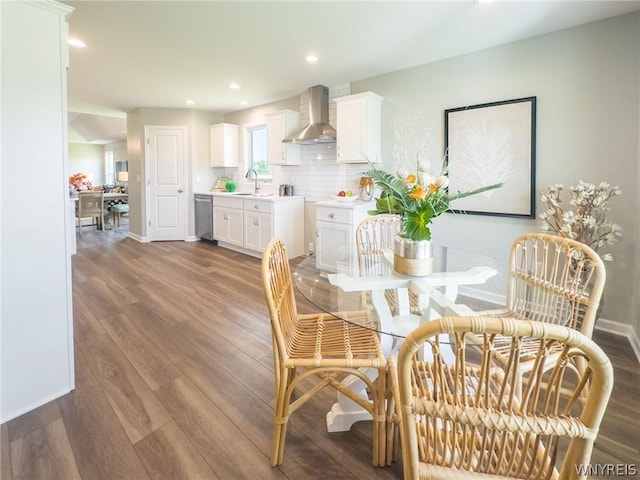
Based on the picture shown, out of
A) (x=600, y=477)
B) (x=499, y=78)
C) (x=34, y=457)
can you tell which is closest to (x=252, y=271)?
(x=34, y=457)

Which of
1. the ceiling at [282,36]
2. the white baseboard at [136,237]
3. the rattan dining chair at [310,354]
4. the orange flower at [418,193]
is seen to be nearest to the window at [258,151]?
the ceiling at [282,36]

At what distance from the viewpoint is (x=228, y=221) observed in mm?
5703

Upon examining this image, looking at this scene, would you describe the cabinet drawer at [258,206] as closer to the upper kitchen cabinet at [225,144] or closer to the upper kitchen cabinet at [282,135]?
the upper kitchen cabinet at [282,135]

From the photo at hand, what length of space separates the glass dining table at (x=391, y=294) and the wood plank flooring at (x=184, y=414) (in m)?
0.27

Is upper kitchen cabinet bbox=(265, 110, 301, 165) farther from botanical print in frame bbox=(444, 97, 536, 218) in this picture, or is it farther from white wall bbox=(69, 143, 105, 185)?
white wall bbox=(69, 143, 105, 185)

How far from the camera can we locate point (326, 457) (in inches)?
59.0

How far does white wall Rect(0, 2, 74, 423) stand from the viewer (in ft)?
5.32

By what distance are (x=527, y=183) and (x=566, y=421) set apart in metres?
2.92

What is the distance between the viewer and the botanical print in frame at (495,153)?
123 inches

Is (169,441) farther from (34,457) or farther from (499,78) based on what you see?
(499,78)

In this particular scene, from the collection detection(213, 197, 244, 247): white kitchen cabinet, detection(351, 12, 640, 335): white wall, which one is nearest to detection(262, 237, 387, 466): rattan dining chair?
detection(351, 12, 640, 335): white wall

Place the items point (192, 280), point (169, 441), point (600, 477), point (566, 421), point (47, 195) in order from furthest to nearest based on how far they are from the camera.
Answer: point (192, 280)
point (47, 195)
point (169, 441)
point (600, 477)
point (566, 421)

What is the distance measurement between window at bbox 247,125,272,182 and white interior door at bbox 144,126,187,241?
49.6 inches

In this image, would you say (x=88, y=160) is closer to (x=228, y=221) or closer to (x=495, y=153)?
(x=228, y=221)
